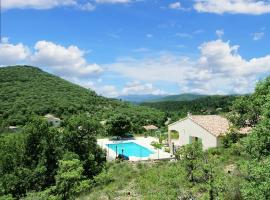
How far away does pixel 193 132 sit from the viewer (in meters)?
30.3

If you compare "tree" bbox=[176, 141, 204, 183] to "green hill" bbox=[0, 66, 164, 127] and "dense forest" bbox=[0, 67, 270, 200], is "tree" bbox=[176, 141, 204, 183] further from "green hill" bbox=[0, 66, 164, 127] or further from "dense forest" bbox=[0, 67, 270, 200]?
"green hill" bbox=[0, 66, 164, 127]

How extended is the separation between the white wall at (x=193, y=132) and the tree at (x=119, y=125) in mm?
13068

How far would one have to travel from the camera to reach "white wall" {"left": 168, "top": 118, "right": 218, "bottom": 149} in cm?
2764

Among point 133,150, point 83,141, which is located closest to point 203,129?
point 83,141

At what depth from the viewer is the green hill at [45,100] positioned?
58.8 m

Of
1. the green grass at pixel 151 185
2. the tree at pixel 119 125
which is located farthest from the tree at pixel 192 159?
the tree at pixel 119 125

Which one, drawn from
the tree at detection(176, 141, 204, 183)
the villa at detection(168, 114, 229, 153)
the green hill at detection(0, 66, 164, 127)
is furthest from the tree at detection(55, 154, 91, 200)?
the green hill at detection(0, 66, 164, 127)

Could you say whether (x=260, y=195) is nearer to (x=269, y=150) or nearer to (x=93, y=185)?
(x=269, y=150)

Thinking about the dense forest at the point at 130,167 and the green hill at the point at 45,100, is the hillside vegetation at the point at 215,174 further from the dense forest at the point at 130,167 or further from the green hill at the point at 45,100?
the green hill at the point at 45,100

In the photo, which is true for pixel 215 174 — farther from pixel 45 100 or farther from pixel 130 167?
pixel 45 100

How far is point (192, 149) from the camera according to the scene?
54.4ft

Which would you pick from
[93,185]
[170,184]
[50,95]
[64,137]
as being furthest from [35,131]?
[50,95]

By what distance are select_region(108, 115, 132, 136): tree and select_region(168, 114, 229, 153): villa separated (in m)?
13.6

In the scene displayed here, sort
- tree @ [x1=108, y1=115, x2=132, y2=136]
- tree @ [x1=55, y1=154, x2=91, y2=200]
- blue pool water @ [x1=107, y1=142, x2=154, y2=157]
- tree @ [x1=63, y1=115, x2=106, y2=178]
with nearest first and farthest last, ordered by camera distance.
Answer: tree @ [x1=55, y1=154, x2=91, y2=200] < tree @ [x1=63, y1=115, x2=106, y2=178] < blue pool water @ [x1=107, y1=142, x2=154, y2=157] < tree @ [x1=108, y1=115, x2=132, y2=136]
